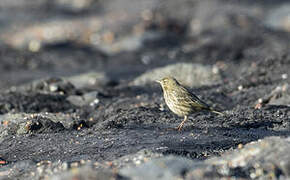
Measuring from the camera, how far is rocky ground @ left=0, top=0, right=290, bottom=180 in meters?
9.64

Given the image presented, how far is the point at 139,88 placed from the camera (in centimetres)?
2053

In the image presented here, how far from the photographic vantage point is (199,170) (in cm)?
849

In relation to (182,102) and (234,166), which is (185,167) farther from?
(182,102)

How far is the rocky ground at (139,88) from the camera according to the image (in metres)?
9.64

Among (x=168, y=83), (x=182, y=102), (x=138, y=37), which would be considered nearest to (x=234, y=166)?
(x=182, y=102)

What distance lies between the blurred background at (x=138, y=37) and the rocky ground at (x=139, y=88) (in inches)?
3.8

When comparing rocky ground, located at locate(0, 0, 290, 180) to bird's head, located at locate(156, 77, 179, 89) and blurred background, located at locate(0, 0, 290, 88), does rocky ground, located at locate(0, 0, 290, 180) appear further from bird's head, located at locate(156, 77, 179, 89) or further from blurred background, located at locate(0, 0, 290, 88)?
bird's head, located at locate(156, 77, 179, 89)

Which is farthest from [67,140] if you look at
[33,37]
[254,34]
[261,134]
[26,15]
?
[26,15]

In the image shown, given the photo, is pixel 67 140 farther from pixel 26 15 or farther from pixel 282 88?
pixel 26 15

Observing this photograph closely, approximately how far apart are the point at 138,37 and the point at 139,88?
1335 centimetres

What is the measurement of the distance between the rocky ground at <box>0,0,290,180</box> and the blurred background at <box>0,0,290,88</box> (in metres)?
0.10

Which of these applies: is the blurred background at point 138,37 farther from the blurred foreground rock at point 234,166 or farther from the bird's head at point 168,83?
the blurred foreground rock at point 234,166

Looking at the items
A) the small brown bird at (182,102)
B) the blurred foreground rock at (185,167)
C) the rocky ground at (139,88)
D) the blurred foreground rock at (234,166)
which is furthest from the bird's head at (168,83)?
the blurred foreground rock at (234,166)

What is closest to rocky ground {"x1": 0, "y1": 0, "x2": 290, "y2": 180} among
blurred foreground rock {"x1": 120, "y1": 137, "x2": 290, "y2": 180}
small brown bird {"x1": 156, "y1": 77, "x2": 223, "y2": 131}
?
blurred foreground rock {"x1": 120, "y1": 137, "x2": 290, "y2": 180}
